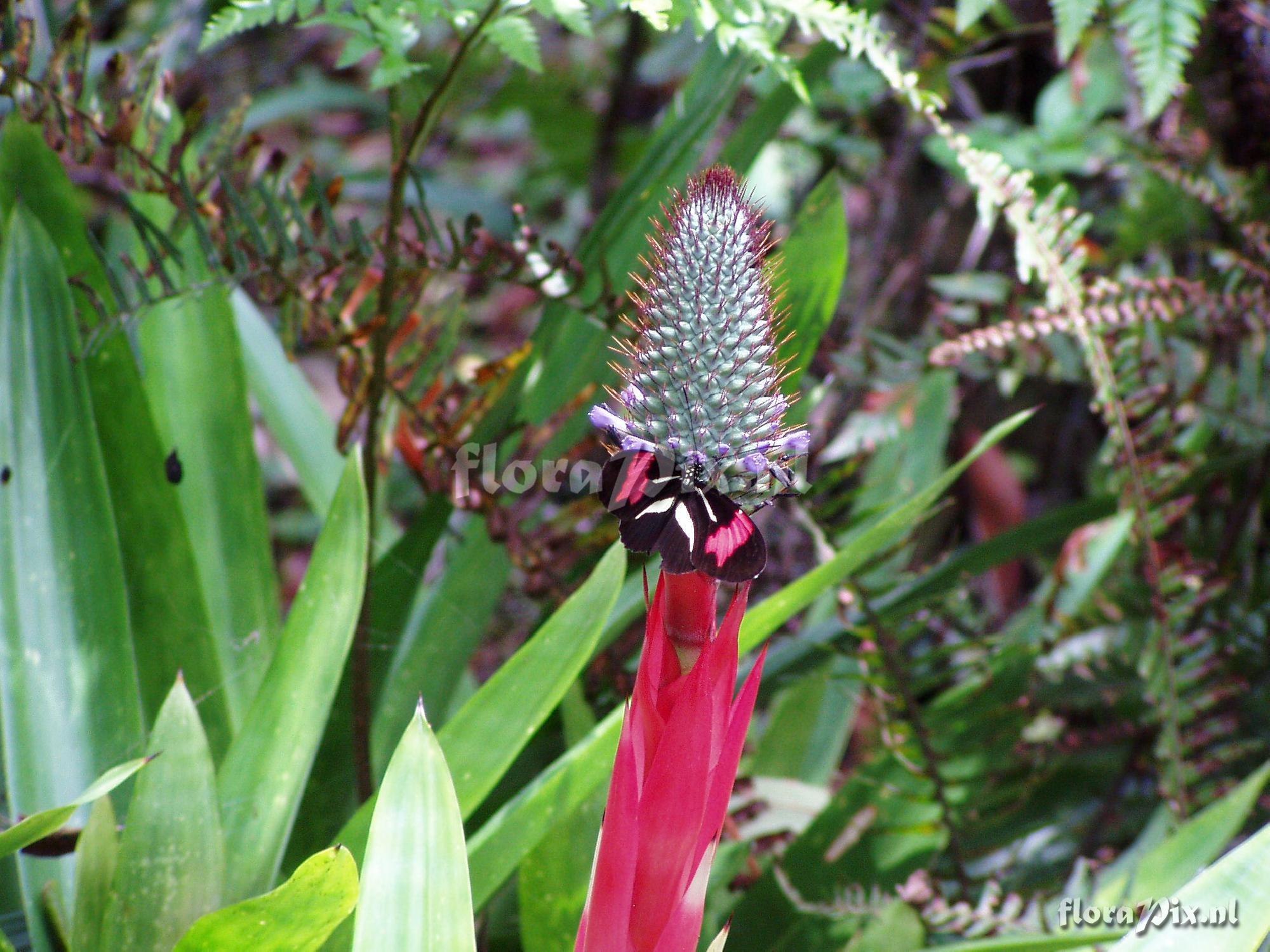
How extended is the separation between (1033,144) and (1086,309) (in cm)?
37

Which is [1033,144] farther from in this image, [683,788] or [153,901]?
[153,901]

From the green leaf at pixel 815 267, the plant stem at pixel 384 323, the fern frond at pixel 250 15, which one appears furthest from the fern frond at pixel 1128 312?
the fern frond at pixel 250 15

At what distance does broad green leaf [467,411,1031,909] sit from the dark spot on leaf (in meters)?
0.31

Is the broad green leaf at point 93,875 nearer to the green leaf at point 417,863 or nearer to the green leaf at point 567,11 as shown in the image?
the green leaf at point 417,863

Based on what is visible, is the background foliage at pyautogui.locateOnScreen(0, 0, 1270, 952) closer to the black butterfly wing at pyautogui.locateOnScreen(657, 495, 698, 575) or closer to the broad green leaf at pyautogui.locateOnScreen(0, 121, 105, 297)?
the broad green leaf at pyautogui.locateOnScreen(0, 121, 105, 297)

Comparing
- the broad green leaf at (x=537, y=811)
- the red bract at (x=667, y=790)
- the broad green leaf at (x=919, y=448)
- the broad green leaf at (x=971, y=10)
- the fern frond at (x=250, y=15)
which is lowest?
the broad green leaf at (x=537, y=811)

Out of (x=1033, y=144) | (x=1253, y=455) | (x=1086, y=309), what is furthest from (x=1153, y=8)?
(x=1253, y=455)

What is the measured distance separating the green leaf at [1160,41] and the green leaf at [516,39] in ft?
1.51

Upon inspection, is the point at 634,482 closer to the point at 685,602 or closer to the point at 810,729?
the point at 685,602

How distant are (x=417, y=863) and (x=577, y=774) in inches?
6.1

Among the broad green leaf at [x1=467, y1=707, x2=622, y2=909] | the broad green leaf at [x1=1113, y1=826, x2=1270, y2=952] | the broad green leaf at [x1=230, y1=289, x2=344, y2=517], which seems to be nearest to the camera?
the broad green leaf at [x1=1113, y1=826, x2=1270, y2=952]

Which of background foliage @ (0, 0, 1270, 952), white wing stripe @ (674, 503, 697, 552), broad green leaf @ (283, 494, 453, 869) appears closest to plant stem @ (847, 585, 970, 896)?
background foliage @ (0, 0, 1270, 952)

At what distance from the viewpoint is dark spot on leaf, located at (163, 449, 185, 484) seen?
762 millimetres

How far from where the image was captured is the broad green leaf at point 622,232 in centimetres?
83
